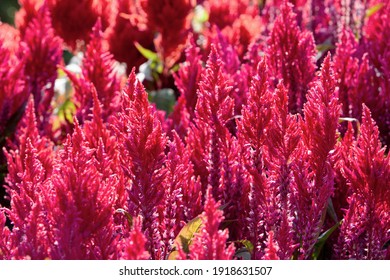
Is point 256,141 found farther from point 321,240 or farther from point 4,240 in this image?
point 4,240

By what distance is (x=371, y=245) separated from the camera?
106cm

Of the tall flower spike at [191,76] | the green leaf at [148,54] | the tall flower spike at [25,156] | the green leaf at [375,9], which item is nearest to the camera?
the tall flower spike at [25,156]

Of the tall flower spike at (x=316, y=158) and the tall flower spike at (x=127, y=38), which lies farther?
the tall flower spike at (x=127, y=38)

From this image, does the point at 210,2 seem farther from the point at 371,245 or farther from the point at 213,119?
the point at 371,245

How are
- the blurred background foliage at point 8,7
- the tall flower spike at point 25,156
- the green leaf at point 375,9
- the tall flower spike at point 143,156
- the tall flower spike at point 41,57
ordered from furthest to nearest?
1. the blurred background foliage at point 8,7
2. the green leaf at point 375,9
3. the tall flower spike at point 41,57
4. the tall flower spike at point 25,156
5. the tall flower spike at point 143,156

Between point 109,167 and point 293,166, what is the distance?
0.99 feet

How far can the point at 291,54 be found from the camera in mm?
1348

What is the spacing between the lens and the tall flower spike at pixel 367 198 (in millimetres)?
985

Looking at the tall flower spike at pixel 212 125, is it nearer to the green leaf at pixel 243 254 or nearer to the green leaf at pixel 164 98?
the green leaf at pixel 243 254

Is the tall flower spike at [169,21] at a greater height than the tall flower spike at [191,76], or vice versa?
the tall flower spike at [169,21]

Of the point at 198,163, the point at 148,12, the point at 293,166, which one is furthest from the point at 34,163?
the point at 148,12

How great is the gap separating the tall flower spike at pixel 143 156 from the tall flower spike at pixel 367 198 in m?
0.31

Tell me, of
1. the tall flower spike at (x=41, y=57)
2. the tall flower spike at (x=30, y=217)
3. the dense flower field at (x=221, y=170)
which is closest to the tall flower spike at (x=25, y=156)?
the dense flower field at (x=221, y=170)

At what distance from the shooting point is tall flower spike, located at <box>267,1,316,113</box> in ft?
4.37
